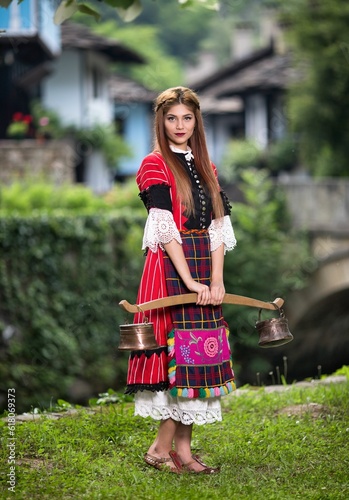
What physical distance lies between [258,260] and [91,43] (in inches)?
446

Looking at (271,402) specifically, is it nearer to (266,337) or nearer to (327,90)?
(266,337)

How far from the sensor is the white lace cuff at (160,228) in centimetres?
509

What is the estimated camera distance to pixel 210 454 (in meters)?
5.64

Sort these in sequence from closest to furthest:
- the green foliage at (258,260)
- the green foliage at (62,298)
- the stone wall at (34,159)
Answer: the green foliage at (62,298), the green foliage at (258,260), the stone wall at (34,159)

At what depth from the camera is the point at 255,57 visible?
32.7 m

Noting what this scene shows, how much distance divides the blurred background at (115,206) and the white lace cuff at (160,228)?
3.14ft

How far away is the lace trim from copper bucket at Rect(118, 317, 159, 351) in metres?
0.41

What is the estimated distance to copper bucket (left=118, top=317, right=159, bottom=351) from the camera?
488 cm

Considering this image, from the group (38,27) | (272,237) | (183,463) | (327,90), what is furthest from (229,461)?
(327,90)

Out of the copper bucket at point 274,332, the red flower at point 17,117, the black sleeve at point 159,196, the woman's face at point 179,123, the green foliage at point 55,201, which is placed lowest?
the copper bucket at point 274,332

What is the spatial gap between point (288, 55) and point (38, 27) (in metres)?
13.9

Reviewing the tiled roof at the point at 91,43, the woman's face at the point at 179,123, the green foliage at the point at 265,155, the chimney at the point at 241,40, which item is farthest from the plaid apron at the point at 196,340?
the chimney at the point at 241,40

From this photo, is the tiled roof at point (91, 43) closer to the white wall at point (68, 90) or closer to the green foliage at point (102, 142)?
the white wall at point (68, 90)

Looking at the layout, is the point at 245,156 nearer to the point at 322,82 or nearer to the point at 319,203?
the point at 322,82
